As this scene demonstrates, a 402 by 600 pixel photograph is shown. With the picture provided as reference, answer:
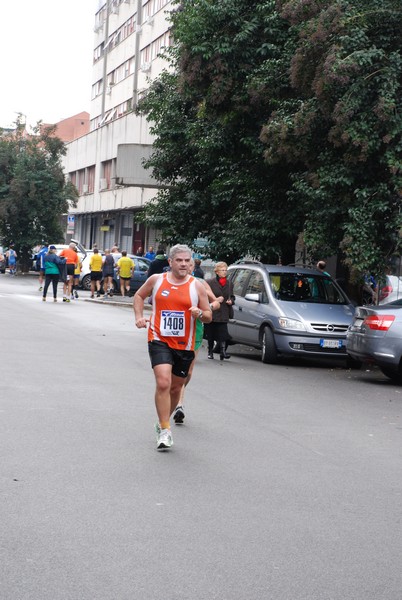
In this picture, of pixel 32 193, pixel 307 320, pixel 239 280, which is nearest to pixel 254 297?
pixel 307 320

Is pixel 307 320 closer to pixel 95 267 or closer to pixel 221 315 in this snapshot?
pixel 221 315

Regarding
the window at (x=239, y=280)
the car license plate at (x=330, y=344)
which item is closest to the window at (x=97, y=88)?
the window at (x=239, y=280)

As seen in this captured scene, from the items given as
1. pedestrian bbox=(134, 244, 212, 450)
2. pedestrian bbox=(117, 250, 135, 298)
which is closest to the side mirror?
pedestrian bbox=(134, 244, 212, 450)

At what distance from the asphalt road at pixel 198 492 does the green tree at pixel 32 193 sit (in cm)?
4659

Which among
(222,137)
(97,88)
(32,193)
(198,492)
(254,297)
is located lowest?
(198,492)

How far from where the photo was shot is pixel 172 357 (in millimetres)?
9477

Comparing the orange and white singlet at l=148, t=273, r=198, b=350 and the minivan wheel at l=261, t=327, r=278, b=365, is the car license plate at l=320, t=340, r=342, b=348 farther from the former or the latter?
the orange and white singlet at l=148, t=273, r=198, b=350

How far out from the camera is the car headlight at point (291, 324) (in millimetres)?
18250

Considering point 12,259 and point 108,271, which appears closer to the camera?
point 108,271

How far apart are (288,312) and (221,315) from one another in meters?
1.20

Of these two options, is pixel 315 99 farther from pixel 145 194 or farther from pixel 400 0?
pixel 145 194

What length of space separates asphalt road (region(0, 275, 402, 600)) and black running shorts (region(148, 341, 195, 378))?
651 millimetres

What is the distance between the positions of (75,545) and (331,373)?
12.3m

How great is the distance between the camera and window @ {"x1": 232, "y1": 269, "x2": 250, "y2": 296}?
20.6 m
